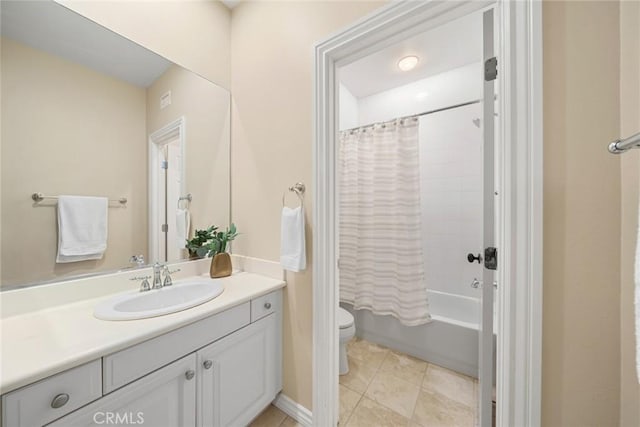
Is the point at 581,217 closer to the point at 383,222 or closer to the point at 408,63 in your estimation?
the point at 383,222

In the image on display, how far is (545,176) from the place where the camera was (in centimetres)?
71

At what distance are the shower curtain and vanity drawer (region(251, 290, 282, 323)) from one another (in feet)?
3.26

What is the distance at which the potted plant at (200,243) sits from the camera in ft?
4.65

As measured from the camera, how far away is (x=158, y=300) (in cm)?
Answer: 110

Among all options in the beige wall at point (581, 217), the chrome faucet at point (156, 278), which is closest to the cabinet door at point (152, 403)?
the chrome faucet at point (156, 278)

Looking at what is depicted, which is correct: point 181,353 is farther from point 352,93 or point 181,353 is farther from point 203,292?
point 352,93

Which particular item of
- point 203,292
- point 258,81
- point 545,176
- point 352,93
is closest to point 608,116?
point 545,176

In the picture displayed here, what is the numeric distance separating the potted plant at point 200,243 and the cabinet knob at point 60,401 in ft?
2.79

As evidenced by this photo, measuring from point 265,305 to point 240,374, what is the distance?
0.31 metres

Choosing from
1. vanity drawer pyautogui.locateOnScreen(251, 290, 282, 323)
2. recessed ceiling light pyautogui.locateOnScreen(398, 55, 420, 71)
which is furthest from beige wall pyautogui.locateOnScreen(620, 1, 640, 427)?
recessed ceiling light pyautogui.locateOnScreen(398, 55, 420, 71)

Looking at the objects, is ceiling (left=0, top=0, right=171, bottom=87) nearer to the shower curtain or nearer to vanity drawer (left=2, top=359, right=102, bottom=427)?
vanity drawer (left=2, top=359, right=102, bottom=427)

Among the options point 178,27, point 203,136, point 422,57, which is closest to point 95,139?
point 203,136

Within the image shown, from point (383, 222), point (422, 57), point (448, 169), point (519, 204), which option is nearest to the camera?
point (519, 204)

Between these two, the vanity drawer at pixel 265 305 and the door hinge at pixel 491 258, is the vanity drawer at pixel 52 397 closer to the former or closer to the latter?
the vanity drawer at pixel 265 305
